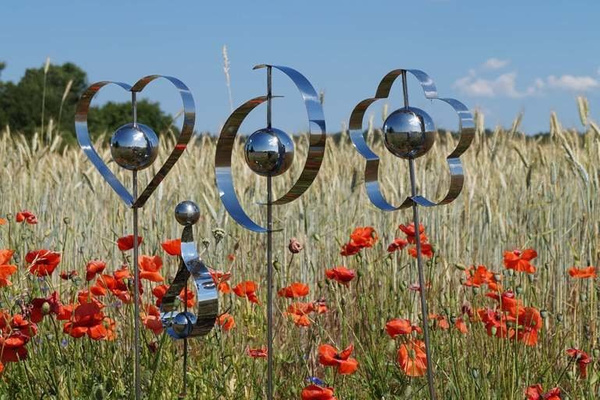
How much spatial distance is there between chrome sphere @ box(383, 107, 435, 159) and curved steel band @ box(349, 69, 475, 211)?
0.04m

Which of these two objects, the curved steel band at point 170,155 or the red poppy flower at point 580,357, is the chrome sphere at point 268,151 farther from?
the red poppy flower at point 580,357

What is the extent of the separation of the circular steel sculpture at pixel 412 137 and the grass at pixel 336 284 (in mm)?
413

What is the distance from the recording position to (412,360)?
1.88 metres

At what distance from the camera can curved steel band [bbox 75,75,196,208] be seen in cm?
158

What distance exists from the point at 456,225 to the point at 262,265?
83 centimetres

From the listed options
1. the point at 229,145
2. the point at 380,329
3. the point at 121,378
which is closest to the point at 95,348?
the point at 121,378

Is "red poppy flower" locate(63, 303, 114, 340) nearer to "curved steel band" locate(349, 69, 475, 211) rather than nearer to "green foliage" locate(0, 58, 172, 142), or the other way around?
"curved steel band" locate(349, 69, 475, 211)

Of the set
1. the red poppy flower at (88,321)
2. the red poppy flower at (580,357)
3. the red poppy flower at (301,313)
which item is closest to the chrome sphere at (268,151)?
the red poppy flower at (88,321)

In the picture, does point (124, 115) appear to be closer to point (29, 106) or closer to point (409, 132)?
point (29, 106)

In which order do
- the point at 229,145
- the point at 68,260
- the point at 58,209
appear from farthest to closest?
the point at 58,209
the point at 68,260
the point at 229,145

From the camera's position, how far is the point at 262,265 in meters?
3.33

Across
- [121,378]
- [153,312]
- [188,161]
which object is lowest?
[121,378]

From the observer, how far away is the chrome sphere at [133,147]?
1581 mm

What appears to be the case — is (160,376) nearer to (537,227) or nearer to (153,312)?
(153,312)
